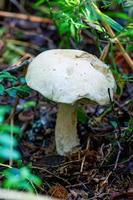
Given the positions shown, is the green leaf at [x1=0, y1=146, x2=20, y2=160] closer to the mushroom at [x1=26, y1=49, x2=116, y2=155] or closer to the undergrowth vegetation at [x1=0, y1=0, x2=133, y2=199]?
the undergrowth vegetation at [x1=0, y1=0, x2=133, y2=199]

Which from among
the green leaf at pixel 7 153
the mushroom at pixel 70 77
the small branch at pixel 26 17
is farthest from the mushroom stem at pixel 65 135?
the small branch at pixel 26 17

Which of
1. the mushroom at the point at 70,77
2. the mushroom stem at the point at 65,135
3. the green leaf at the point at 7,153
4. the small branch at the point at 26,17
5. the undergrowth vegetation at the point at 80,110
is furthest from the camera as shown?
the small branch at the point at 26,17

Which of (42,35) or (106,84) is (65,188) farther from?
(42,35)

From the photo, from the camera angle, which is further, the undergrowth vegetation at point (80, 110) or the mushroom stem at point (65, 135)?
the mushroom stem at point (65, 135)

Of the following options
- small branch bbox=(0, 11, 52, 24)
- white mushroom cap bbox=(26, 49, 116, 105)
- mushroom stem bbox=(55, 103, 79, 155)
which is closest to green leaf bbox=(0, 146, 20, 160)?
white mushroom cap bbox=(26, 49, 116, 105)

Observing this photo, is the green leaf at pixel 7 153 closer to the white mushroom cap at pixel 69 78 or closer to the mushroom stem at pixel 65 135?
the white mushroom cap at pixel 69 78

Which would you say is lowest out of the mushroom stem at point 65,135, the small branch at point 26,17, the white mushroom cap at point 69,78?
the mushroom stem at point 65,135

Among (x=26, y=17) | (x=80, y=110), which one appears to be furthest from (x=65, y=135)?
(x=26, y=17)

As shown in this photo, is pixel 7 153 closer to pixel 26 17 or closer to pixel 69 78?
pixel 69 78

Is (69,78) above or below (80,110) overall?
above
